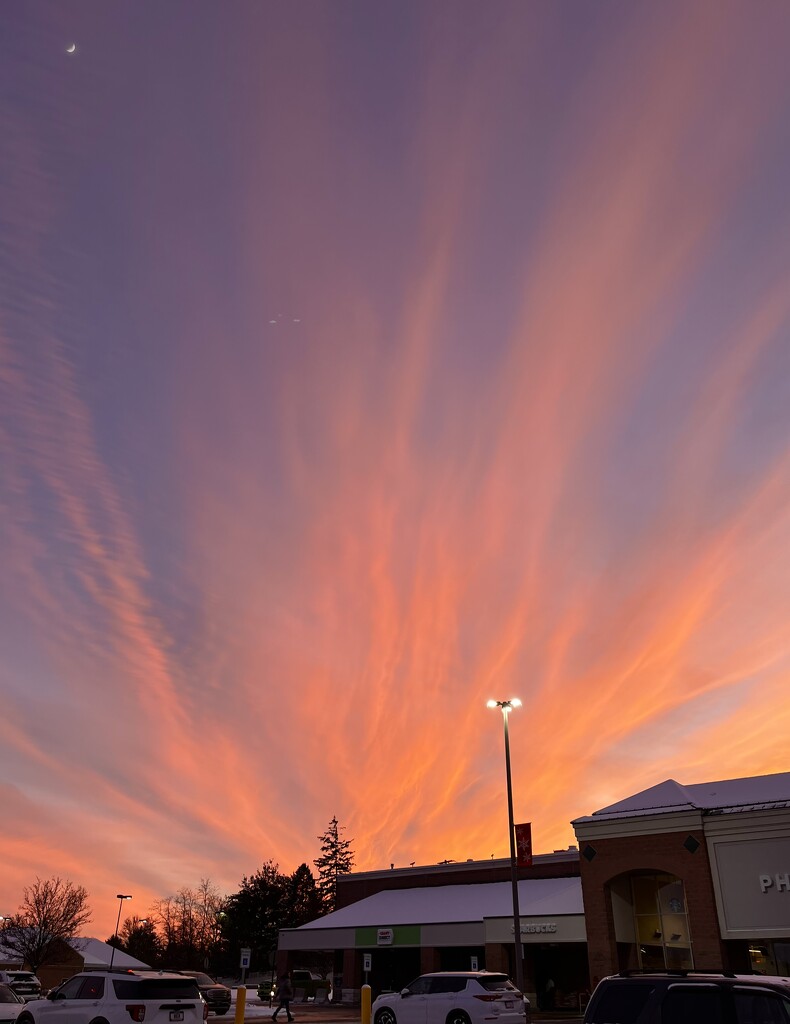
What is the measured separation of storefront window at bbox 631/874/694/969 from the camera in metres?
30.6

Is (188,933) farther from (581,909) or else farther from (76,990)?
(76,990)

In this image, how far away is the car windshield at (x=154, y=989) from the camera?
1552 centimetres

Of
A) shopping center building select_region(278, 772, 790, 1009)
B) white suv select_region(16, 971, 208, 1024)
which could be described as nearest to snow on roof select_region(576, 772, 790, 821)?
shopping center building select_region(278, 772, 790, 1009)

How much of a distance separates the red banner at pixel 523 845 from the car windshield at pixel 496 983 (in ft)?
28.3

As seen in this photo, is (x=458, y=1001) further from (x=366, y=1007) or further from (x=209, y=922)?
(x=209, y=922)

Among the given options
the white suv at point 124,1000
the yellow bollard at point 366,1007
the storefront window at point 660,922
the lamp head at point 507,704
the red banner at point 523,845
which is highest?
the lamp head at point 507,704

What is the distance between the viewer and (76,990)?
1619cm

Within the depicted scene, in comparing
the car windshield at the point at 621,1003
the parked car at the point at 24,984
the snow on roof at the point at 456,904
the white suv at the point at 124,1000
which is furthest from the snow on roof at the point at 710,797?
the parked car at the point at 24,984

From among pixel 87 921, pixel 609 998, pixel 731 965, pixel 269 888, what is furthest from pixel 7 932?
pixel 609 998

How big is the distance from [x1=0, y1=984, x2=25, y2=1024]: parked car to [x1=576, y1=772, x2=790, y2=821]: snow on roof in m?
21.1

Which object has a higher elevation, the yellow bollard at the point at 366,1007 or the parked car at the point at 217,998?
the yellow bollard at the point at 366,1007

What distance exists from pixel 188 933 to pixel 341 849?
1087 inches

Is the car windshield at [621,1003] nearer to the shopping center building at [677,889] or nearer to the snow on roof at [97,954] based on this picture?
the shopping center building at [677,889]

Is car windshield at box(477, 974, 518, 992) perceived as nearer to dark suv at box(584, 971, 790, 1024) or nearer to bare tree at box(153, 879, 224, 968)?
dark suv at box(584, 971, 790, 1024)
